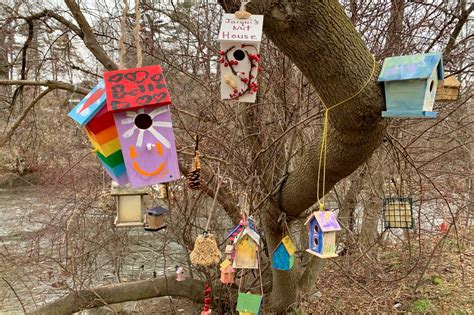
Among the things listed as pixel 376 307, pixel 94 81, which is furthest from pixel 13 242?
pixel 376 307

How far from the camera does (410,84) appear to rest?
169 cm

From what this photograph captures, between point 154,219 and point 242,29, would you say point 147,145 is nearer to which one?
point 242,29

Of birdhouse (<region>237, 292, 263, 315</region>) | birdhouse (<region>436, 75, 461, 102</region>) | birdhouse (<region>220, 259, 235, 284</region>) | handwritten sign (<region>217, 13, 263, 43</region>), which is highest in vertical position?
handwritten sign (<region>217, 13, 263, 43</region>)

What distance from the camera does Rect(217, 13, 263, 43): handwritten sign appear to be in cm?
163

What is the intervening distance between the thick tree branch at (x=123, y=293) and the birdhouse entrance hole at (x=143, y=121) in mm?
2868

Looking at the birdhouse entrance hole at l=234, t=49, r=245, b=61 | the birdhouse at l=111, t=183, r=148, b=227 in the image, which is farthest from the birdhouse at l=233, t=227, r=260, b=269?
the birdhouse entrance hole at l=234, t=49, r=245, b=61

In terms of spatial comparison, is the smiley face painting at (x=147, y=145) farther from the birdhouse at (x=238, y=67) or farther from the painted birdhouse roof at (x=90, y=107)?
the birdhouse at (x=238, y=67)

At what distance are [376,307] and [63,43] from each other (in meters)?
4.47

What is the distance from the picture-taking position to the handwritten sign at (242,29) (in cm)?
163

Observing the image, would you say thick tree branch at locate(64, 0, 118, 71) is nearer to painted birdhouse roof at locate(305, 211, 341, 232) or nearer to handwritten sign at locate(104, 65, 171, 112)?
handwritten sign at locate(104, 65, 171, 112)

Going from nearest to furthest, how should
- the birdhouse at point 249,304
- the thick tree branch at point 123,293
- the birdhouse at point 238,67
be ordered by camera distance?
1. the birdhouse at point 238,67
2. the birdhouse at point 249,304
3. the thick tree branch at point 123,293

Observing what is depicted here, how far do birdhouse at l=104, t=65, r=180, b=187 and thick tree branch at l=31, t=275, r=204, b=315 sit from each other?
9.16 ft

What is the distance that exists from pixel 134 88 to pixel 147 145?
0.22 m

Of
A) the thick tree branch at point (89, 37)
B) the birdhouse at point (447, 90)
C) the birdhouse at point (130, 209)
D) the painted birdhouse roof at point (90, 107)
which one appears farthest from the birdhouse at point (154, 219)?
the thick tree branch at point (89, 37)
